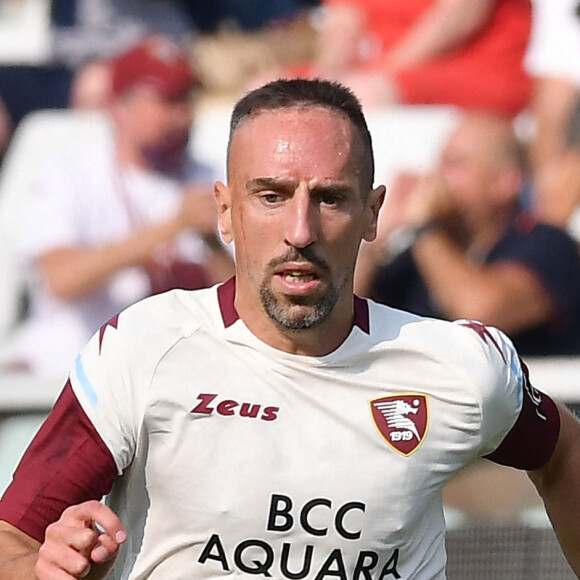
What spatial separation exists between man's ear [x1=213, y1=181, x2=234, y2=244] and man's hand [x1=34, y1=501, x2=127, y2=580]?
2.43ft

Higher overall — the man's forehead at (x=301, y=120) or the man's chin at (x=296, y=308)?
the man's forehead at (x=301, y=120)

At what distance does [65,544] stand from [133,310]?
0.63m

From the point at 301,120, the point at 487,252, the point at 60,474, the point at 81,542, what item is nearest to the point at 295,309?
the point at 301,120

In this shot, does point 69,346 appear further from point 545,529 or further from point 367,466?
point 367,466

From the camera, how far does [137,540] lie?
2.72m

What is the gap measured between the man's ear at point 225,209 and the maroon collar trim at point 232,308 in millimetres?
103

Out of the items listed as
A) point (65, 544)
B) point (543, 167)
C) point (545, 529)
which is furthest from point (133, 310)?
point (543, 167)

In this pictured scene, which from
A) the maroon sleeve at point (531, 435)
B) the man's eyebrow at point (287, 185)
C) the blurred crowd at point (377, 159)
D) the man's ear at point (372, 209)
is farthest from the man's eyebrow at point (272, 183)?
the blurred crowd at point (377, 159)

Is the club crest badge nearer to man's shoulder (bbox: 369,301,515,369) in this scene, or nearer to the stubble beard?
man's shoulder (bbox: 369,301,515,369)

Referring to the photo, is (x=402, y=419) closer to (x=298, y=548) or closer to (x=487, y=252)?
(x=298, y=548)

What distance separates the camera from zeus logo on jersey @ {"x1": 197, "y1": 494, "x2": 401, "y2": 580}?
262 centimetres

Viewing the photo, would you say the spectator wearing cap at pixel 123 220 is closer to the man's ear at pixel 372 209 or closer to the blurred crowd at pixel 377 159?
the blurred crowd at pixel 377 159

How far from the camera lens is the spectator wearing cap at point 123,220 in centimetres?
673

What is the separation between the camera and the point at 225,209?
9.41 feet
